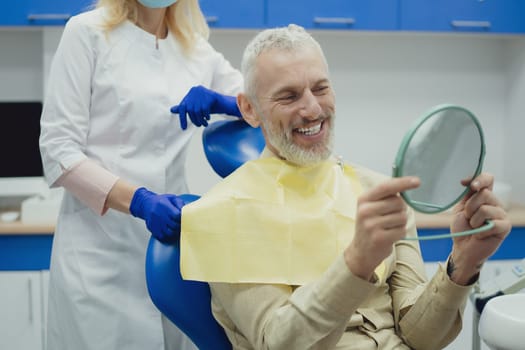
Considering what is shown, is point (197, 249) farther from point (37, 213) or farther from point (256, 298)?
point (37, 213)

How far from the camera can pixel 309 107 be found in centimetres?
148

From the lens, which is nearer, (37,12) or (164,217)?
(164,217)

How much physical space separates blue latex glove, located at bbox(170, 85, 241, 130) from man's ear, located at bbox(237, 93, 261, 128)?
17cm

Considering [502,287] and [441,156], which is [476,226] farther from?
[502,287]

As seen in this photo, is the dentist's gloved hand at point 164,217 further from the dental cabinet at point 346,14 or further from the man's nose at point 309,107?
the dental cabinet at point 346,14

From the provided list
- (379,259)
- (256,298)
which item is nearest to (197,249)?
(256,298)

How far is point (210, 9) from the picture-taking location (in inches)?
123

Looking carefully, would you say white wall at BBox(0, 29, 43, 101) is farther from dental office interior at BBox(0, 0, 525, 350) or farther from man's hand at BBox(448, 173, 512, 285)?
man's hand at BBox(448, 173, 512, 285)

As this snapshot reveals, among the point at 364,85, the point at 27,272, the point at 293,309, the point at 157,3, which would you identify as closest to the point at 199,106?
the point at 157,3

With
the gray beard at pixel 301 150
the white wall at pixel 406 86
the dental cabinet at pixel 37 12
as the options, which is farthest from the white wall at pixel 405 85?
the gray beard at pixel 301 150

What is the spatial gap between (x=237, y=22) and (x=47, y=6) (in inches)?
32.1

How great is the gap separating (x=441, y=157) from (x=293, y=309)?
374 mm

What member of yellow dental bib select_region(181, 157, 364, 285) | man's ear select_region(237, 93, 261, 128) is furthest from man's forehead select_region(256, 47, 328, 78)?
yellow dental bib select_region(181, 157, 364, 285)

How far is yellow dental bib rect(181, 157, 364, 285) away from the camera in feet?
4.69
